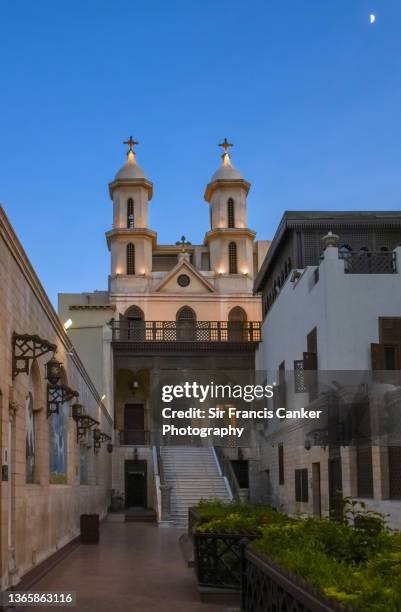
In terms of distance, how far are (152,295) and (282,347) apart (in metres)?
16.1

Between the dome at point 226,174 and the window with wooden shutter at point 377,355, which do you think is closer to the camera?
the window with wooden shutter at point 377,355

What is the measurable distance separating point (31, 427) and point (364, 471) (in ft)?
33.8

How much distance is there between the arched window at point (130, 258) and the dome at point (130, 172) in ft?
13.0

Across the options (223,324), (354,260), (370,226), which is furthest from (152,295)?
(354,260)

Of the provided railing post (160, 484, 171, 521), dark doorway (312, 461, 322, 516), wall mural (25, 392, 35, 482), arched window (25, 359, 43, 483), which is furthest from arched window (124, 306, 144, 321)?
wall mural (25, 392, 35, 482)

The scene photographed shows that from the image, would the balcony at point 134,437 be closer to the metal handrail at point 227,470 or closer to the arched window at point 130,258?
the metal handrail at point 227,470

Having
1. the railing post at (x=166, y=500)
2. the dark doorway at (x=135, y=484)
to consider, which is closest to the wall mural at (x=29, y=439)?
the railing post at (x=166, y=500)

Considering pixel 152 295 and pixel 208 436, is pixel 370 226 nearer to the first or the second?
pixel 208 436

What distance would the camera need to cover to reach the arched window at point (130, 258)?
48.5 m

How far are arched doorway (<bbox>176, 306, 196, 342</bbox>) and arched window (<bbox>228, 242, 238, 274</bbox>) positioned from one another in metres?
3.77

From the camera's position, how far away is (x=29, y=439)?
43.9 ft

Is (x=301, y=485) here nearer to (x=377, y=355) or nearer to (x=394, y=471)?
(x=377, y=355)

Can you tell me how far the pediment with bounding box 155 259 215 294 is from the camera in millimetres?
47812

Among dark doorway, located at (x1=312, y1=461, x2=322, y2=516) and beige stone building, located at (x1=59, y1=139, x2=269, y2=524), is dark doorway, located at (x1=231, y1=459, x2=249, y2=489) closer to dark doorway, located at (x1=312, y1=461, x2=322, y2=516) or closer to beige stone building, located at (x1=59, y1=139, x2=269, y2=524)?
beige stone building, located at (x1=59, y1=139, x2=269, y2=524)
